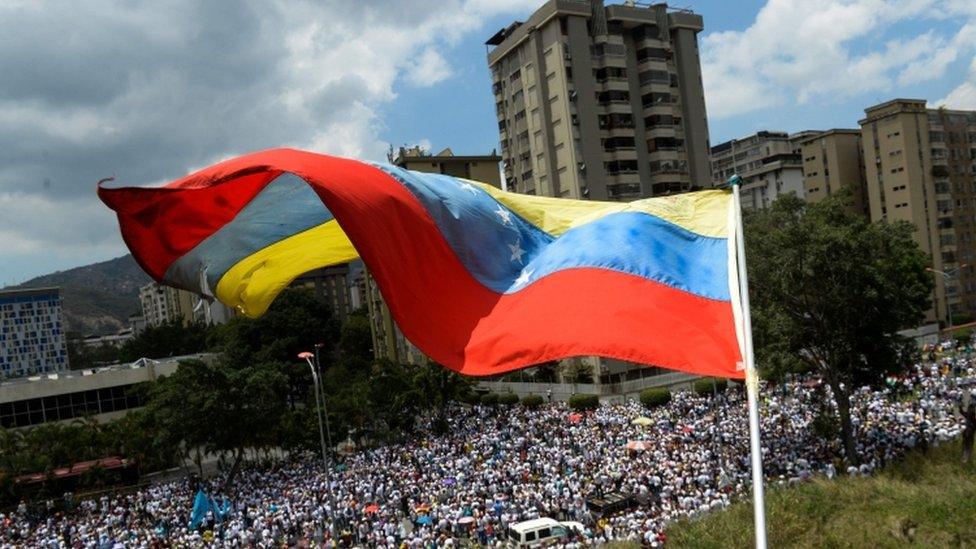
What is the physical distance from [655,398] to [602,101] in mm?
20480

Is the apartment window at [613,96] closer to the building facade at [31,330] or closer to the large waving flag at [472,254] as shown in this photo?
the large waving flag at [472,254]

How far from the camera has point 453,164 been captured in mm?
63906

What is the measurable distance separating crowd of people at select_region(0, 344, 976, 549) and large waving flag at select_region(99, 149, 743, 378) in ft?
32.1

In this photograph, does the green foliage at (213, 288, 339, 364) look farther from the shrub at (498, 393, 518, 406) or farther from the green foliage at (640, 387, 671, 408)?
the green foliage at (640, 387, 671, 408)

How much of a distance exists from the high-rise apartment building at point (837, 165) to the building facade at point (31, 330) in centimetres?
13117

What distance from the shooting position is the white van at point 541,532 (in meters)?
17.9

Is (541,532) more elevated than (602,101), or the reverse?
(602,101)

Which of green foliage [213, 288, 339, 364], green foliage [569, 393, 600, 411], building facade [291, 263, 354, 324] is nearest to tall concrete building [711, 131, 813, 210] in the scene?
green foliage [213, 288, 339, 364]

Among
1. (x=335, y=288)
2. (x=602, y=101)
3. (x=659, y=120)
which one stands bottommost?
(x=335, y=288)

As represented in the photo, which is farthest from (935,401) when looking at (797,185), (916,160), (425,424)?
(797,185)

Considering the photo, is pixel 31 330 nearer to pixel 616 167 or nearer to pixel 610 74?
pixel 616 167

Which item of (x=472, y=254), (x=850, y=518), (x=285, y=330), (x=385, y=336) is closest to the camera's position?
(x=472, y=254)

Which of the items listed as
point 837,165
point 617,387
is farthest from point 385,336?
point 837,165

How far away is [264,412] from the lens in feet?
115
